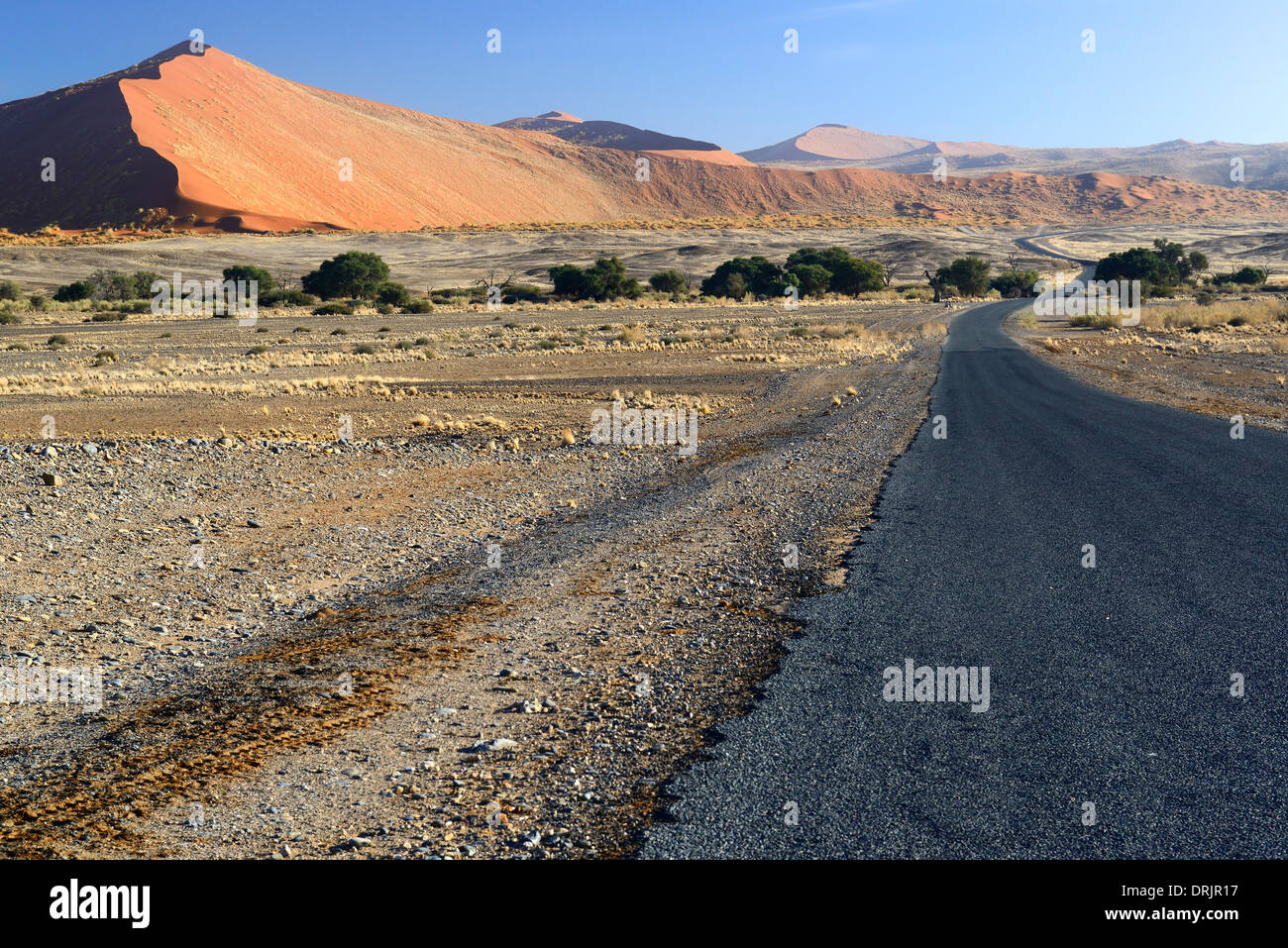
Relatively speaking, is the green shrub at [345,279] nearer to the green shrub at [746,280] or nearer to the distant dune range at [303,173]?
the green shrub at [746,280]

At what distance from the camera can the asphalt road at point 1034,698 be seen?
4.24 m

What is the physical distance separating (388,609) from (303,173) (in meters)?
147

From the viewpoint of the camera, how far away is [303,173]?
14075 centimetres

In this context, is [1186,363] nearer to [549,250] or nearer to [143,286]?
[143,286]

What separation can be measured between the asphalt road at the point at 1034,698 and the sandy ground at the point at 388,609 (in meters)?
0.50

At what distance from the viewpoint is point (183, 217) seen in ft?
375

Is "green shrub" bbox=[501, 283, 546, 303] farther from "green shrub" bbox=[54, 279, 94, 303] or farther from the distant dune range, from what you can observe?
the distant dune range

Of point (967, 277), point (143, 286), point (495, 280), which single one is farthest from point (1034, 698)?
point (495, 280)

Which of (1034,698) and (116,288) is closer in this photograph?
(1034,698)

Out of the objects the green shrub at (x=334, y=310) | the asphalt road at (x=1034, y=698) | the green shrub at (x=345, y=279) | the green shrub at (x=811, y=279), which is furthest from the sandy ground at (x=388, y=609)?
the green shrub at (x=811, y=279)

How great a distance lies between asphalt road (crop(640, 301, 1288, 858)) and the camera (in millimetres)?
4238

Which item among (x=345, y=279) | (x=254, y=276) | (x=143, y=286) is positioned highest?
(x=254, y=276)

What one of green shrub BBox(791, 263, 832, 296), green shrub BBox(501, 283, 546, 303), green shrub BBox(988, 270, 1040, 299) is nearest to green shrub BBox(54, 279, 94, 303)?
green shrub BBox(501, 283, 546, 303)

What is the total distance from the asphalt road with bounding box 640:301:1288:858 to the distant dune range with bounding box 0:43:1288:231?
121214 mm
